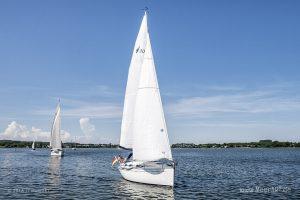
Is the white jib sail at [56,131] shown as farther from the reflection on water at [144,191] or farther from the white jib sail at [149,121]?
the white jib sail at [149,121]

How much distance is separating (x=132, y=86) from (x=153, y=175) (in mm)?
10682

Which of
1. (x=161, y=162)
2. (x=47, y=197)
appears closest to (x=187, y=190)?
(x=161, y=162)

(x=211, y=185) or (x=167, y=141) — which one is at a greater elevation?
(x=167, y=141)

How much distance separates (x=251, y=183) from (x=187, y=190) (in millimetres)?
12608

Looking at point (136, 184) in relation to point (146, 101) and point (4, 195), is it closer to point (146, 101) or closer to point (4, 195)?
point (146, 101)

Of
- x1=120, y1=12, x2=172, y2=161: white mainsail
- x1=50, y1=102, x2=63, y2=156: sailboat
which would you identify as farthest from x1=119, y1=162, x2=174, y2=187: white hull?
x1=50, y1=102, x2=63, y2=156: sailboat

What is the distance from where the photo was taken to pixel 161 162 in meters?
42.6

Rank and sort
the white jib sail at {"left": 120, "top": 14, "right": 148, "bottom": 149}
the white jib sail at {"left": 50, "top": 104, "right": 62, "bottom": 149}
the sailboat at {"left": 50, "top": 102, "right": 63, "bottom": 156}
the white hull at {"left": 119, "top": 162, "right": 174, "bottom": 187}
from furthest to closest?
the sailboat at {"left": 50, "top": 102, "right": 63, "bottom": 156}
the white jib sail at {"left": 50, "top": 104, "right": 62, "bottom": 149}
the white jib sail at {"left": 120, "top": 14, "right": 148, "bottom": 149}
the white hull at {"left": 119, "top": 162, "right": 174, "bottom": 187}

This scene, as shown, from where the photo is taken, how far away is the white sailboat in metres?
41.6

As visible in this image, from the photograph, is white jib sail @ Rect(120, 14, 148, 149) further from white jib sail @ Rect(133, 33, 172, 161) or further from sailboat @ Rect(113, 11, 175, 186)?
white jib sail @ Rect(133, 33, 172, 161)

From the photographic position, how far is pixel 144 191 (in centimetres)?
4044

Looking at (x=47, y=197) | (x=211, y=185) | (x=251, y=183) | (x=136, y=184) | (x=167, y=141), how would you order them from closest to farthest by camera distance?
(x=47, y=197) < (x=167, y=141) < (x=136, y=184) < (x=211, y=185) < (x=251, y=183)

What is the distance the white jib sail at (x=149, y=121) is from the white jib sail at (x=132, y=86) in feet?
6.43

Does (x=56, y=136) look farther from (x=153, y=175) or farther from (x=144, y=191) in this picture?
(x=144, y=191)
